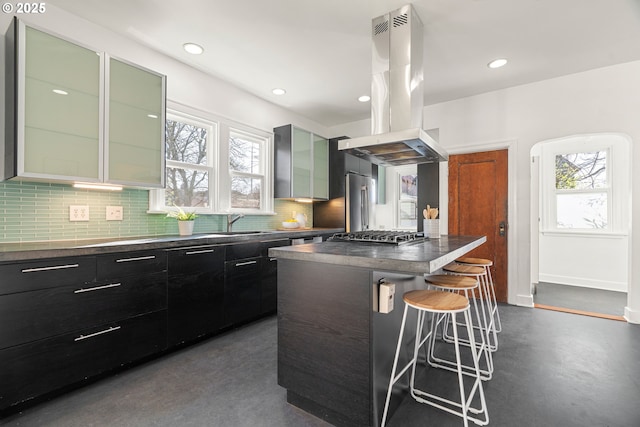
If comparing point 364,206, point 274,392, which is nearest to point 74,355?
point 274,392

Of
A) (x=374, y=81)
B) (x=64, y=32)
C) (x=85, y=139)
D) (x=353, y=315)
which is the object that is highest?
(x=64, y=32)

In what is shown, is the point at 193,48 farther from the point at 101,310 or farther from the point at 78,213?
the point at 101,310

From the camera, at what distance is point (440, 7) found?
231 centimetres

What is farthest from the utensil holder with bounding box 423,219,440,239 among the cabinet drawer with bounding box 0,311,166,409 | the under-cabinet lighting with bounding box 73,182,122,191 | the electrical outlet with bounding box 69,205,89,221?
the electrical outlet with bounding box 69,205,89,221

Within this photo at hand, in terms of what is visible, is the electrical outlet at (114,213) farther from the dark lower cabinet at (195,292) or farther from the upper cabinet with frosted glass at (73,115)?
the dark lower cabinet at (195,292)

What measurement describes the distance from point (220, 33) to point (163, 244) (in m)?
1.94

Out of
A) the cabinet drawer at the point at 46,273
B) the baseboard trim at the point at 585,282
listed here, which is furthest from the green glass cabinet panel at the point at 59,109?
the baseboard trim at the point at 585,282

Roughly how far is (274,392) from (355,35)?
299cm

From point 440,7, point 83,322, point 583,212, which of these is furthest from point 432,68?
point 83,322

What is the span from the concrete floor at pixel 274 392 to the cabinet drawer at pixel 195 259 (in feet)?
2.31

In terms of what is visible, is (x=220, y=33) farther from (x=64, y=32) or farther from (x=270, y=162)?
(x=270, y=162)

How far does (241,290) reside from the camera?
9.67ft

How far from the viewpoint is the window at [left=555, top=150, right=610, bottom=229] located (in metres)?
4.47

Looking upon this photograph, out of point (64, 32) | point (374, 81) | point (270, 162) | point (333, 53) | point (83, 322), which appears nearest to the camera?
point (83, 322)
